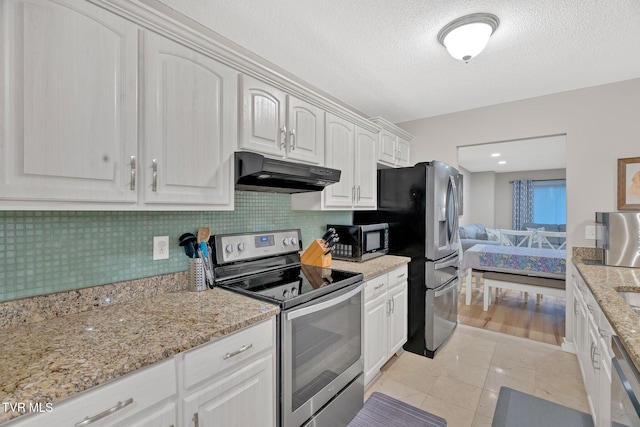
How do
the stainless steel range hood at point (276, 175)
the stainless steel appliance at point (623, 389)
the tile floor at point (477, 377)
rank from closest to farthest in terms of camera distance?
the stainless steel appliance at point (623, 389), the stainless steel range hood at point (276, 175), the tile floor at point (477, 377)

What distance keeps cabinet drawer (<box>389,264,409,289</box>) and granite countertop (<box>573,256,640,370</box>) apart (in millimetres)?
1192

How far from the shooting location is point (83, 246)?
50.9 inches

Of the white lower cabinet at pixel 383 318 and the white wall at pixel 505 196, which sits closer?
the white lower cabinet at pixel 383 318

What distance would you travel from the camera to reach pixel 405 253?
271 cm

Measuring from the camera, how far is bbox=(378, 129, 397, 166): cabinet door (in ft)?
9.41

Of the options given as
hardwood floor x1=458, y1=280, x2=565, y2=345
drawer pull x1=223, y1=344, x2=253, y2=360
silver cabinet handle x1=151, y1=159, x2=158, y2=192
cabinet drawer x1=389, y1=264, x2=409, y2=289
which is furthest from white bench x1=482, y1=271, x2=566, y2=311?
silver cabinet handle x1=151, y1=159, x2=158, y2=192

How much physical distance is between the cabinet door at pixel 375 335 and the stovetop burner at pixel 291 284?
15.3 inches

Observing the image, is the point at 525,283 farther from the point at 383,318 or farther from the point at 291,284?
the point at 291,284

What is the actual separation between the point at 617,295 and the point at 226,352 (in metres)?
1.90

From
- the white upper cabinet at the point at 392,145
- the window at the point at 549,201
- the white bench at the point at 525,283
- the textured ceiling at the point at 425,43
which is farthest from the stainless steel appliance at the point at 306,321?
the window at the point at 549,201

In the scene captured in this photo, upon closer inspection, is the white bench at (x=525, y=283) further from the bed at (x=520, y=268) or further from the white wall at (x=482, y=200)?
the white wall at (x=482, y=200)

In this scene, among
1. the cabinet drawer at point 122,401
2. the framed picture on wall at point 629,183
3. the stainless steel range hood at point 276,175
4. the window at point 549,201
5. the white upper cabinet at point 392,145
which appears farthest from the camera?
the window at point 549,201

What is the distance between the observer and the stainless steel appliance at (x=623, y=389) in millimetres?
899

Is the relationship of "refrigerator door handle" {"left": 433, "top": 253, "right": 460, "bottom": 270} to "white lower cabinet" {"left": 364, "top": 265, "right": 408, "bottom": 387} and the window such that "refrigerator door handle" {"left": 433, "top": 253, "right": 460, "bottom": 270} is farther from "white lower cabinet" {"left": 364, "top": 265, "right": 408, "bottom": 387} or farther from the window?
the window
